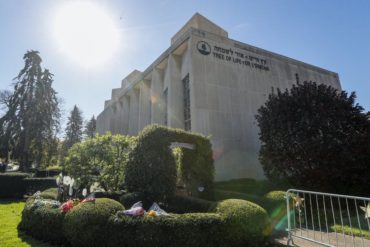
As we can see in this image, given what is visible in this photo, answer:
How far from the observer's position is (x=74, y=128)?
48719mm

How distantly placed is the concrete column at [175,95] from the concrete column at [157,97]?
3.20 meters

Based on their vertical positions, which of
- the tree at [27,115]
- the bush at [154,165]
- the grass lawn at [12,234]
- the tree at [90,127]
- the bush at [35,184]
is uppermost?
the tree at [90,127]

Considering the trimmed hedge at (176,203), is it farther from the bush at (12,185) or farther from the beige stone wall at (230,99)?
the bush at (12,185)

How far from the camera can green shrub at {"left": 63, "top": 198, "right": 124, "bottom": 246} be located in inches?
192

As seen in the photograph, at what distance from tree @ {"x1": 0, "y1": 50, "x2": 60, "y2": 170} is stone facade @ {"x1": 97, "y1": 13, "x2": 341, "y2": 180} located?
1078 centimetres

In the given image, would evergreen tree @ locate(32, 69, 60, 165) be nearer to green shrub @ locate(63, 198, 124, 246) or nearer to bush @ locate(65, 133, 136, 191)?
bush @ locate(65, 133, 136, 191)

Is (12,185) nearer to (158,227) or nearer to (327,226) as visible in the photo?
(158,227)

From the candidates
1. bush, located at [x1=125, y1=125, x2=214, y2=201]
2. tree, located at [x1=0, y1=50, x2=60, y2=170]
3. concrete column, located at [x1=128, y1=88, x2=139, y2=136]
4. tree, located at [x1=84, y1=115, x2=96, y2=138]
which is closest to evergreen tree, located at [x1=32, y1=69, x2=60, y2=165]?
tree, located at [x1=0, y1=50, x2=60, y2=170]

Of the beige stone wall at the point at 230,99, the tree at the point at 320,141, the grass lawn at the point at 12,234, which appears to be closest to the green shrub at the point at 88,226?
the grass lawn at the point at 12,234

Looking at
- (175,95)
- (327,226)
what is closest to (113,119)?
(175,95)

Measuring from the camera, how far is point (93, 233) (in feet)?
16.1

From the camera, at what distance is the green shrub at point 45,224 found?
5598 mm

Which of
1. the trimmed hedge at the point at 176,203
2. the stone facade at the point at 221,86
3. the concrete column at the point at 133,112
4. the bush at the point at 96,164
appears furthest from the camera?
the concrete column at the point at 133,112

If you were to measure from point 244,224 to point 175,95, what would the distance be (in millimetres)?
15531
